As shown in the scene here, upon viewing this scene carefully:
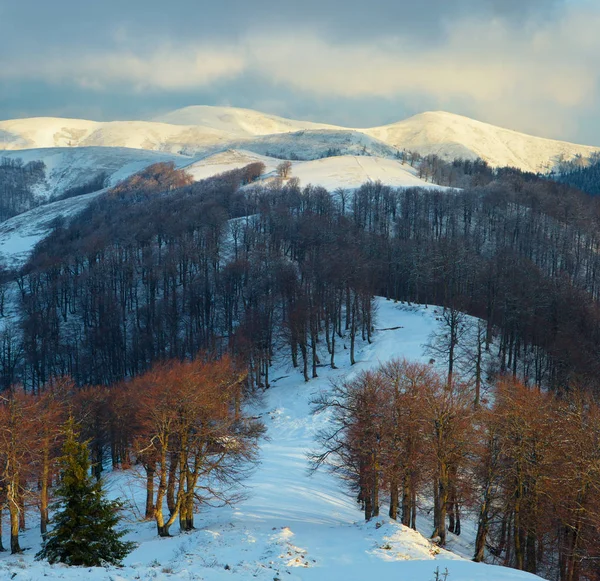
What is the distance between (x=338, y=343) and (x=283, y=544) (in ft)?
164

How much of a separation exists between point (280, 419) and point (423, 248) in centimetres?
5572

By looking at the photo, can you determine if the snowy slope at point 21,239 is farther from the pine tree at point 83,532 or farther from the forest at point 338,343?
the pine tree at point 83,532

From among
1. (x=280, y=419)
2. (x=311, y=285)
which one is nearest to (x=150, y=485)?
(x=280, y=419)

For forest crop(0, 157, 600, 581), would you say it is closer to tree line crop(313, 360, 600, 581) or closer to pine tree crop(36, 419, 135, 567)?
tree line crop(313, 360, 600, 581)

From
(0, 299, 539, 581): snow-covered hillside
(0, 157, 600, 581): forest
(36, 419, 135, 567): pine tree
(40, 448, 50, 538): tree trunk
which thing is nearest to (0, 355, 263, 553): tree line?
(40, 448, 50, 538): tree trunk

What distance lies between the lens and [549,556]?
1275 inches

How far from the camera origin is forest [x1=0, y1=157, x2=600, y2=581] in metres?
27.9

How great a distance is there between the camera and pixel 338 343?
71.1m

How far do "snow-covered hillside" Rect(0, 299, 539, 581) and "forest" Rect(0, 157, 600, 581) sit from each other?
2554mm

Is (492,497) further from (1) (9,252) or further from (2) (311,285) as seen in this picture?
(1) (9,252)

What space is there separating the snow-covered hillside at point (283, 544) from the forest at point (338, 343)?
101 inches

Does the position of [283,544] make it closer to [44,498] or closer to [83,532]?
[83,532]

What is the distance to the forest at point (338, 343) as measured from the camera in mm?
27938

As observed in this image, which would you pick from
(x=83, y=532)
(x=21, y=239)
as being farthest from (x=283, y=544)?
(x=21, y=239)
